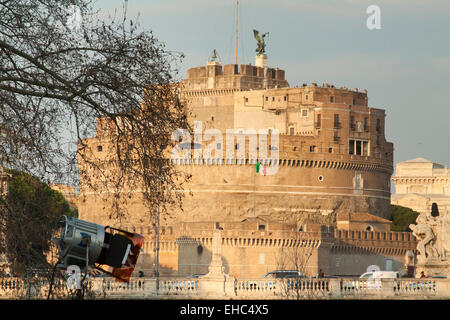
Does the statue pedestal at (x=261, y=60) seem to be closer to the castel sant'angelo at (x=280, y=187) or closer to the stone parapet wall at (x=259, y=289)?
the castel sant'angelo at (x=280, y=187)

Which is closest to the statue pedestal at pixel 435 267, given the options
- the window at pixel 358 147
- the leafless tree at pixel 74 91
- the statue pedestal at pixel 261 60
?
the leafless tree at pixel 74 91

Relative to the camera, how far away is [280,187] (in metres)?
78.4

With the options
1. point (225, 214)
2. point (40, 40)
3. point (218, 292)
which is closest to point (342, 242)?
point (225, 214)

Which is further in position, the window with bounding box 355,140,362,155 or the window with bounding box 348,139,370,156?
the window with bounding box 355,140,362,155

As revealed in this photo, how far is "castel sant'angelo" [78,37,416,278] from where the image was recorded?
229 feet

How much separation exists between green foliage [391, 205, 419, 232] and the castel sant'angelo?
8987 mm

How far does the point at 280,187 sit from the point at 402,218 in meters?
21.9

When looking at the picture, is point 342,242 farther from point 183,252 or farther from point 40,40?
point 40,40

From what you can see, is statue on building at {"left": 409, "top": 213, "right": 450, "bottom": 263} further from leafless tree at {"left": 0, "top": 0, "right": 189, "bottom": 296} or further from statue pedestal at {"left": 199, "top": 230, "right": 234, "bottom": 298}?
leafless tree at {"left": 0, "top": 0, "right": 189, "bottom": 296}

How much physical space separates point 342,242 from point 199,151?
37.9 feet

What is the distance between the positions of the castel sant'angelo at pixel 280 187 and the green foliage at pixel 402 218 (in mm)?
8987

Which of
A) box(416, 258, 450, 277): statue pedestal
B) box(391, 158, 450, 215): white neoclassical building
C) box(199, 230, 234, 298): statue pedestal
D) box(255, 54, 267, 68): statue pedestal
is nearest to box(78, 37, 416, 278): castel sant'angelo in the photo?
box(255, 54, 267, 68): statue pedestal

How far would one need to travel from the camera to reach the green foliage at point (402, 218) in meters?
94.6
